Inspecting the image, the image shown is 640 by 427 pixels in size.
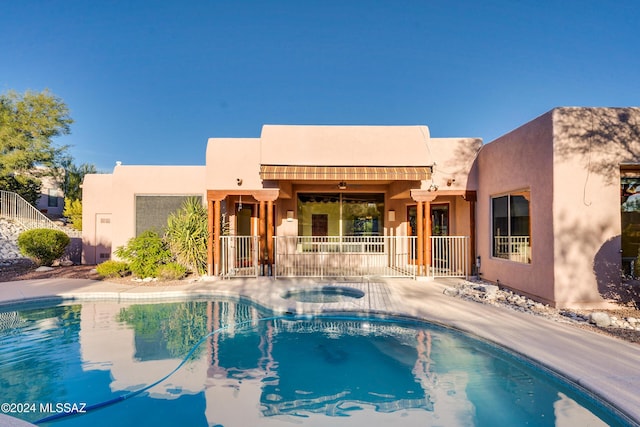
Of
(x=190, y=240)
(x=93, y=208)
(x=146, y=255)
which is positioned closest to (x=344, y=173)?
(x=190, y=240)

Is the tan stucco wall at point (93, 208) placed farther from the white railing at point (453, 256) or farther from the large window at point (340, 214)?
the white railing at point (453, 256)

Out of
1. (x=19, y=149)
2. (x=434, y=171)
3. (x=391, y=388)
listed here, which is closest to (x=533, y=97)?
(x=434, y=171)

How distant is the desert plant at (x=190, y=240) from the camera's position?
11570 millimetres

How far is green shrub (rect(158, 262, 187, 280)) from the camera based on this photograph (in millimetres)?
11164

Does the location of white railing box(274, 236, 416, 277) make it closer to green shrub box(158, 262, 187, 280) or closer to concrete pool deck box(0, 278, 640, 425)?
concrete pool deck box(0, 278, 640, 425)

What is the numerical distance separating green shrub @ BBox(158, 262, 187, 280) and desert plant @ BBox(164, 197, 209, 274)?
1.43 ft

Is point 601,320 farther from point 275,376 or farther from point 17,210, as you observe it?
point 17,210

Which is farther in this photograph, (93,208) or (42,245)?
(93,208)

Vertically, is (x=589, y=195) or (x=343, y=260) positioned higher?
(x=589, y=195)

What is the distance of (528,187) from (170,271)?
475 inches

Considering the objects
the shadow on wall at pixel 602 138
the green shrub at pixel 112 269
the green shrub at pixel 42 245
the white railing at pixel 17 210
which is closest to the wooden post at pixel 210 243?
the green shrub at pixel 112 269

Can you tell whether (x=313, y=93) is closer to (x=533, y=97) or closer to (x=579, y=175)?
(x=533, y=97)

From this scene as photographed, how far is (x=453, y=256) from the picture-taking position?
39.1 ft

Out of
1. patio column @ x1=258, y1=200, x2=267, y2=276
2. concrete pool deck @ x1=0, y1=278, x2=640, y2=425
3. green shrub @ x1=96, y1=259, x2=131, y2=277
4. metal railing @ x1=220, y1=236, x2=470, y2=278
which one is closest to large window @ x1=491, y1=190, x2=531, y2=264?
metal railing @ x1=220, y1=236, x2=470, y2=278
